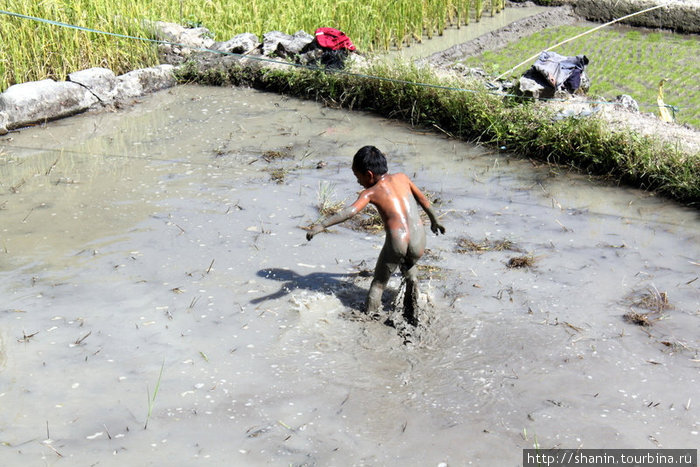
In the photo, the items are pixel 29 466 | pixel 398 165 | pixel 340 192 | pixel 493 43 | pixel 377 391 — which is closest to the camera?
pixel 29 466

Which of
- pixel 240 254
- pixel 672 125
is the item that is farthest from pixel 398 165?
pixel 672 125

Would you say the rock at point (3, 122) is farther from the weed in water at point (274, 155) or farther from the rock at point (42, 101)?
the weed in water at point (274, 155)

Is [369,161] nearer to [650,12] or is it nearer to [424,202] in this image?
[424,202]

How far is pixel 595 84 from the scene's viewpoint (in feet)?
27.9

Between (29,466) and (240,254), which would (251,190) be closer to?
(240,254)

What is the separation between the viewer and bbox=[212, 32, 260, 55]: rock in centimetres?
872

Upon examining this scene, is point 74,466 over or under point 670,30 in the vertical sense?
under

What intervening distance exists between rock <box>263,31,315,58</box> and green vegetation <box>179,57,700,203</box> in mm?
293

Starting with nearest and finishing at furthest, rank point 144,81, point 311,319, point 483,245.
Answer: point 311,319
point 483,245
point 144,81

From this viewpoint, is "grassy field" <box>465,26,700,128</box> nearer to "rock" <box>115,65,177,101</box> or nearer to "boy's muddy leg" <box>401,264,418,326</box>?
"rock" <box>115,65,177,101</box>

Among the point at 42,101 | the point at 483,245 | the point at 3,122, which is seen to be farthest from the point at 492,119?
the point at 3,122

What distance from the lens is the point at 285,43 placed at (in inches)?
336

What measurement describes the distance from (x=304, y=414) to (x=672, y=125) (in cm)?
461

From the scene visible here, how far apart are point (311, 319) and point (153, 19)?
5.82 meters
